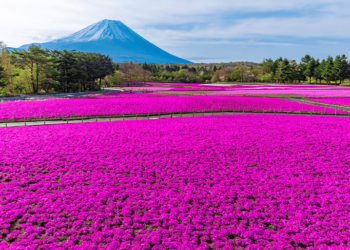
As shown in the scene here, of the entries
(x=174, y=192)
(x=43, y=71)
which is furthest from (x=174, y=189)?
(x=43, y=71)

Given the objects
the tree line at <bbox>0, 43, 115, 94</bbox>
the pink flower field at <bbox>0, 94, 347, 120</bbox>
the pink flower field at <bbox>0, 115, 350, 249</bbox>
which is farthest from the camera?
the tree line at <bbox>0, 43, 115, 94</bbox>

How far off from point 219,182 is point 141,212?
4.16 metres

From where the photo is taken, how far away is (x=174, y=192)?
9.86 m

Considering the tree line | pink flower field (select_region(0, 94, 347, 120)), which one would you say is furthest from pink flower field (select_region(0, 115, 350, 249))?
the tree line

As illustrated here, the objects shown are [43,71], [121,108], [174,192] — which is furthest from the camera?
[43,71]

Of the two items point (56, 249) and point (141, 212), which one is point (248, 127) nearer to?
point (141, 212)

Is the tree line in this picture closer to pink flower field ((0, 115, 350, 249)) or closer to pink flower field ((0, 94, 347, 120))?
pink flower field ((0, 94, 347, 120))

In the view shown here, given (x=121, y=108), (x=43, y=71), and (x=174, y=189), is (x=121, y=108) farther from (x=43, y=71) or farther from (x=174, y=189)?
(x=43, y=71)

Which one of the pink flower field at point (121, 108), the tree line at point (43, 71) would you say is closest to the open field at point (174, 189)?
the pink flower field at point (121, 108)

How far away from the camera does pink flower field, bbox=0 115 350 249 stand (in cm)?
719

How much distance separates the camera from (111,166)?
40.4ft

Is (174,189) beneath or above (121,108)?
beneath

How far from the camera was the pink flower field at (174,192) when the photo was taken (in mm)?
7191

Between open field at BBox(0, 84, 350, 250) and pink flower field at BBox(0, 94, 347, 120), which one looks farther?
pink flower field at BBox(0, 94, 347, 120)
